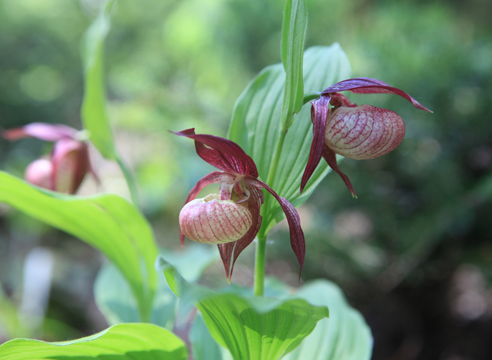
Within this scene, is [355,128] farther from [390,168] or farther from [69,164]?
[390,168]

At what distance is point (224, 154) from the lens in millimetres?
426

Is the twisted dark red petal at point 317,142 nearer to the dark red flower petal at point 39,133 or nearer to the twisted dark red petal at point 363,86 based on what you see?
the twisted dark red petal at point 363,86

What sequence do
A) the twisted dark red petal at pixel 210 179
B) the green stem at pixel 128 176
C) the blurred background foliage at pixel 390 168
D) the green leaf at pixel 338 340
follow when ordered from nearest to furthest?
the twisted dark red petal at pixel 210 179
the green leaf at pixel 338 340
the green stem at pixel 128 176
the blurred background foliage at pixel 390 168

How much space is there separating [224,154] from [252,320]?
0.21m

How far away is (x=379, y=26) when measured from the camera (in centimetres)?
111

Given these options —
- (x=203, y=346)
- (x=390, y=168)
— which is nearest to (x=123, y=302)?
(x=203, y=346)

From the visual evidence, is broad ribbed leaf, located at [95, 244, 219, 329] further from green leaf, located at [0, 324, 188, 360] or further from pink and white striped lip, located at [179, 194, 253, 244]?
pink and white striped lip, located at [179, 194, 253, 244]

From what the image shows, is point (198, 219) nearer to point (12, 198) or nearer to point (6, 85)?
point (12, 198)

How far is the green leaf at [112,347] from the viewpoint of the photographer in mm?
413

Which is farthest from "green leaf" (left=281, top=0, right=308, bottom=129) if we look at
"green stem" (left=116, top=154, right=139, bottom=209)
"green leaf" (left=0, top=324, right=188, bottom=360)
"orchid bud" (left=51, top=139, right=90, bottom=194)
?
"orchid bud" (left=51, top=139, right=90, bottom=194)

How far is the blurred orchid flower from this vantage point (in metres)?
0.74

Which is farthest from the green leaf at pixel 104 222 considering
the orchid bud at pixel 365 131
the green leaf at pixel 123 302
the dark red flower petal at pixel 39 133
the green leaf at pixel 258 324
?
the orchid bud at pixel 365 131

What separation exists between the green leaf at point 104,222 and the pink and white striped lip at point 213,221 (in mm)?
258

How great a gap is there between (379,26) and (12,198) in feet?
3.77
